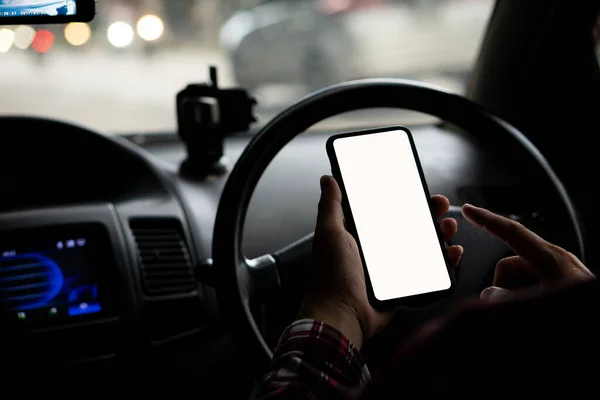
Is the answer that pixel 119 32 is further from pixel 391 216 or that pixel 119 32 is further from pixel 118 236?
pixel 391 216

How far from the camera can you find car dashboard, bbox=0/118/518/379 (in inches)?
59.6

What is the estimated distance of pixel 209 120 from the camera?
5.88 feet

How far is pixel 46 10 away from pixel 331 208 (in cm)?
47

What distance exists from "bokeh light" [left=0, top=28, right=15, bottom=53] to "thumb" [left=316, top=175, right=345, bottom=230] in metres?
0.81

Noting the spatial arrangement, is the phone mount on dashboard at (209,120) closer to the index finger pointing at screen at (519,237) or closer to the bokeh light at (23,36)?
the bokeh light at (23,36)

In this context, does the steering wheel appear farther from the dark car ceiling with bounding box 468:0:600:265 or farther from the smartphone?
the dark car ceiling with bounding box 468:0:600:265

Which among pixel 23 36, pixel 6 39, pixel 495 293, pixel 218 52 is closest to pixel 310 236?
pixel 495 293

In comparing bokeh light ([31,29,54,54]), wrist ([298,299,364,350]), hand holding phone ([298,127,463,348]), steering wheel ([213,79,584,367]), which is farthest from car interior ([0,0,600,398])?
bokeh light ([31,29,54,54])

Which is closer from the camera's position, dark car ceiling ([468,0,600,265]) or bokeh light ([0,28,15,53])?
bokeh light ([0,28,15,53])

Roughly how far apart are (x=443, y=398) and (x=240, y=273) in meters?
0.71

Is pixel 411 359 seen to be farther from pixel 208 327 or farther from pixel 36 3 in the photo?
pixel 208 327

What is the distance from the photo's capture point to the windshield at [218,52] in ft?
7.38

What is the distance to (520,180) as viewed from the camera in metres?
1.57

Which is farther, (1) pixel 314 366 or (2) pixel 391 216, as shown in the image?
(2) pixel 391 216
